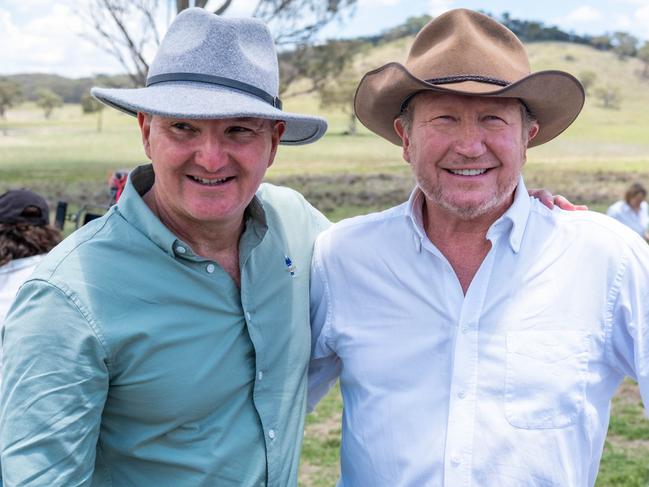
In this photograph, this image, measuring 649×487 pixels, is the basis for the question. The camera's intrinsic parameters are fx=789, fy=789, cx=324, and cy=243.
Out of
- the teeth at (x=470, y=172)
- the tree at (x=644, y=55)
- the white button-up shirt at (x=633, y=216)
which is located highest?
the tree at (x=644, y=55)

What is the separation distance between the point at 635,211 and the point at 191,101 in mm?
12210

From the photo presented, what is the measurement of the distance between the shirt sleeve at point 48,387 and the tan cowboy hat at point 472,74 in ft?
4.22

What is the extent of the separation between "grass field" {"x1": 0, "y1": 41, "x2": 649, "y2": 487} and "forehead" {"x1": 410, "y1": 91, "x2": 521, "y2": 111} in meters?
3.50

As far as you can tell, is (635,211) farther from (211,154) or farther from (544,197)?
(211,154)

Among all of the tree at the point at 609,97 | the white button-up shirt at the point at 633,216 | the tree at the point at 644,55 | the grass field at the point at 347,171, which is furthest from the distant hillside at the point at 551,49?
the white button-up shirt at the point at 633,216

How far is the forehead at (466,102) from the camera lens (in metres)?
2.50

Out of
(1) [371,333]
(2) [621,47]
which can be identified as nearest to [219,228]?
(1) [371,333]

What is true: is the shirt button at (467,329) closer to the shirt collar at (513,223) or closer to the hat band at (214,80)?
the shirt collar at (513,223)

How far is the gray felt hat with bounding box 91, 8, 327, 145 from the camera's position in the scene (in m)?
2.19

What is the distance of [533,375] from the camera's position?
2.37 meters

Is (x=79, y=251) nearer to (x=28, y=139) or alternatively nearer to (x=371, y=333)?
(x=371, y=333)

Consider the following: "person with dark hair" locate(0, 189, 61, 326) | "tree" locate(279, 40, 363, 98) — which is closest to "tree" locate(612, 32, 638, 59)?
"tree" locate(279, 40, 363, 98)

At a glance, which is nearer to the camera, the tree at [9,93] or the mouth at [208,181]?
the mouth at [208,181]

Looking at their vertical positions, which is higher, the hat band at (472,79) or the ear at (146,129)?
the hat band at (472,79)
